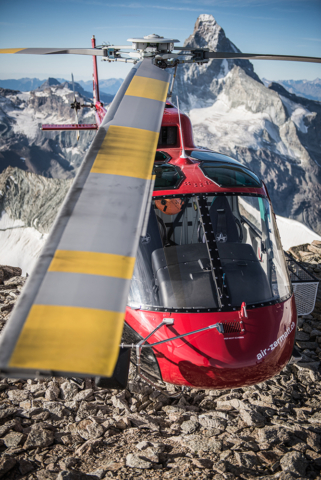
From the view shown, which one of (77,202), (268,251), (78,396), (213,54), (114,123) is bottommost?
(78,396)

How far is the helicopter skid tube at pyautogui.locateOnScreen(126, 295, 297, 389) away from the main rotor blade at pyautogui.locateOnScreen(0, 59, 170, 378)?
5.74 feet

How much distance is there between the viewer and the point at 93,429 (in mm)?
3400

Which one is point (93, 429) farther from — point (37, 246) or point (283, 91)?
point (283, 91)

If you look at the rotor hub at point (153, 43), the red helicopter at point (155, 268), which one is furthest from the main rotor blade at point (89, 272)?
the rotor hub at point (153, 43)

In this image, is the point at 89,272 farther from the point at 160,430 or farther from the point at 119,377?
the point at 160,430

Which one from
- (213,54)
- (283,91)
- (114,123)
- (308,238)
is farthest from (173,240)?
(283,91)

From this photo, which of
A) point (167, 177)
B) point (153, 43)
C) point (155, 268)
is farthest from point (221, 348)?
point (153, 43)

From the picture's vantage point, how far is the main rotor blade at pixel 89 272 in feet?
4.19

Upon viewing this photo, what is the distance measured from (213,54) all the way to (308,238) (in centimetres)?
1351

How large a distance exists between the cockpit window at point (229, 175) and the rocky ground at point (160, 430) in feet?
8.49

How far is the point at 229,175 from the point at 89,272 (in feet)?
10.4

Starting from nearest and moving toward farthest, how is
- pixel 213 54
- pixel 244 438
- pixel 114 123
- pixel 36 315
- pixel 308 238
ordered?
1. pixel 36 315
2. pixel 114 123
3. pixel 244 438
4. pixel 213 54
5. pixel 308 238

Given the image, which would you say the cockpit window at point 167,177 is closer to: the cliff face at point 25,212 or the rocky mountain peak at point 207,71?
the cliff face at point 25,212

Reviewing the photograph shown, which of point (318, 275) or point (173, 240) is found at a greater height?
point (173, 240)
